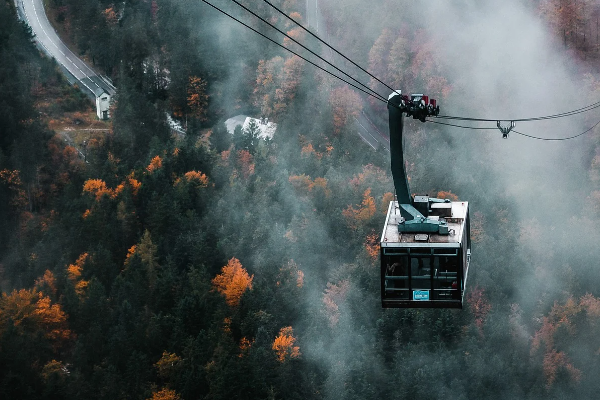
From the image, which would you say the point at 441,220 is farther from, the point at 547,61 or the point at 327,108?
the point at 327,108

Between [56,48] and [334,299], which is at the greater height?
[56,48]

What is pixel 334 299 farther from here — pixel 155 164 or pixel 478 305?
pixel 155 164

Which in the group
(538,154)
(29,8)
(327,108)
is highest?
(29,8)

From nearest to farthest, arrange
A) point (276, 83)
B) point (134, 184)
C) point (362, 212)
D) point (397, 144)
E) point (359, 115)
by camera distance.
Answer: point (397, 144) → point (362, 212) → point (134, 184) → point (359, 115) → point (276, 83)

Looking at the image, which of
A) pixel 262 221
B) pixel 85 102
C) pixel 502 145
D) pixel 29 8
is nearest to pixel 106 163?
pixel 85 102

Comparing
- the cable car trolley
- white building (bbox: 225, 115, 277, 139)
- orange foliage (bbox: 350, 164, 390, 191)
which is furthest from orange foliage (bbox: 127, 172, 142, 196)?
the cable car trolley

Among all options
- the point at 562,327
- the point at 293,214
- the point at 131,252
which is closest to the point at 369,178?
the point at 293,214

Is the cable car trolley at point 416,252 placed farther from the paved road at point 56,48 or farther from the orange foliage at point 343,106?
the paved road at point 56,48

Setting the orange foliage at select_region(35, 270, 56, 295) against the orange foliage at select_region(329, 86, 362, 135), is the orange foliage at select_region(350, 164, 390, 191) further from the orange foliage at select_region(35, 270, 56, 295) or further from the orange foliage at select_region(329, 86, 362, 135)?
the orange foliage at select_region(35, 270, 56, 295)
